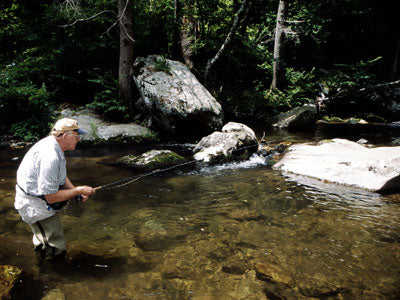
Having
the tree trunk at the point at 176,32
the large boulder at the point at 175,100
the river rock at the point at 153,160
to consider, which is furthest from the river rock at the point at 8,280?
the tree trunk at the point at 176,32

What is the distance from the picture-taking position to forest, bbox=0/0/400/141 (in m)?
11.5

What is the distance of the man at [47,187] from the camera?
2760 mm

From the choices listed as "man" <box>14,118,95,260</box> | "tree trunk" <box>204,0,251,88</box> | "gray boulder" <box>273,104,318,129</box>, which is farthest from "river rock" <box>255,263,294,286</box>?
"tree trunk" <box>204,0,251,88</box>

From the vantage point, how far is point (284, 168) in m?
7.10

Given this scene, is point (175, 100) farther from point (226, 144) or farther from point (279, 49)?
point (279, 49)

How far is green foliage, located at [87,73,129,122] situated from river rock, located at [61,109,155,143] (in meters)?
0.50

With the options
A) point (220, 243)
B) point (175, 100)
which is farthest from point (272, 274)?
point (175, 100)

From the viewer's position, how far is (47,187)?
2730 mm

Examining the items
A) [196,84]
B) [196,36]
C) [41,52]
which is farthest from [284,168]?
[41,52]

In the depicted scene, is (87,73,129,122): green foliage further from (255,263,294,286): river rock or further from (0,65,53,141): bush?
(255,263,294,286): river rock

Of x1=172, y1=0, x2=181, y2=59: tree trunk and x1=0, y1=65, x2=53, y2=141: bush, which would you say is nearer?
x1=0, y1=65, x2=53, y2=141: bush

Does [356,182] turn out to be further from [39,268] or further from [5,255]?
[5,255]

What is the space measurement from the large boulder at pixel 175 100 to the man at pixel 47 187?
281 inches

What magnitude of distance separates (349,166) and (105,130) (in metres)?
9.02
